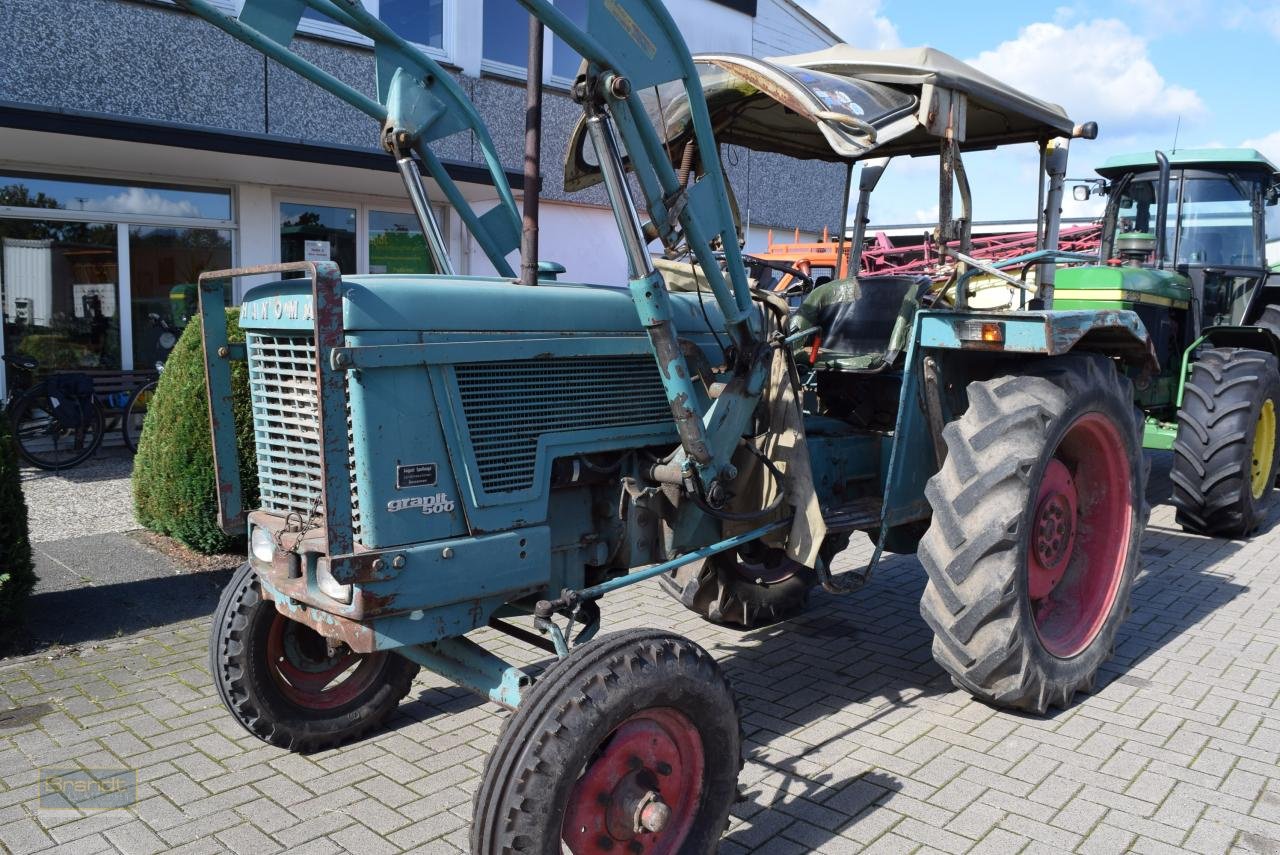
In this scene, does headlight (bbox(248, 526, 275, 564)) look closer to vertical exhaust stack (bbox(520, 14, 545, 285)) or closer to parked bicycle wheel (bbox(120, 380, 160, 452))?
vertical exhaust stack (bbox(520, 14, 545, 285))

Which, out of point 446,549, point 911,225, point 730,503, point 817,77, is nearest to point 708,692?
point 446,549

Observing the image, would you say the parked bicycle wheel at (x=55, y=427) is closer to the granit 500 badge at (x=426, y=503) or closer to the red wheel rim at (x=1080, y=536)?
the granit 500 badge at (x=426, y=503)

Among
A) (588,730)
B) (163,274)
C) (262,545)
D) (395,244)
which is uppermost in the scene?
(395,244)

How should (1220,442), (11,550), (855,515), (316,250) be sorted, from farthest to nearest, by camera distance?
1. (316,250)
2. (1220,442)
3. (11,550)
4. (855,515)

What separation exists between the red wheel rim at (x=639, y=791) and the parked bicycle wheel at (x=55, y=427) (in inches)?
286

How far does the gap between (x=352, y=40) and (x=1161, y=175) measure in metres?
7.05

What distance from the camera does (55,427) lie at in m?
8.25

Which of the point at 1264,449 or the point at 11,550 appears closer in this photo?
the point at 11,550

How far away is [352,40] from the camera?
941 centimetres

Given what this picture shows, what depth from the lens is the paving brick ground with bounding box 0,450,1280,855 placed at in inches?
123

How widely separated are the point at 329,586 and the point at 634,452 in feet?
3.80

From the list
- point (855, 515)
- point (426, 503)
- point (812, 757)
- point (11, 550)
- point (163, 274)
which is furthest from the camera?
point (163, 274)

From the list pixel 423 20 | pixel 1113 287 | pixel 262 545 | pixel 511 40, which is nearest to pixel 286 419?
pixel 262 545

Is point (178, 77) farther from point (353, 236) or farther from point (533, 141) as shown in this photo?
point (533, 141)
